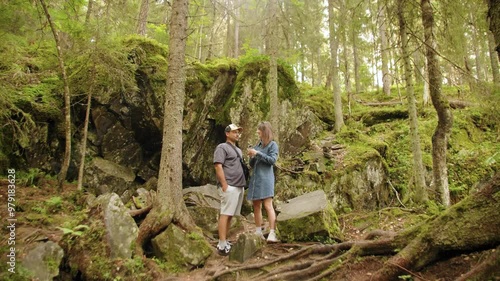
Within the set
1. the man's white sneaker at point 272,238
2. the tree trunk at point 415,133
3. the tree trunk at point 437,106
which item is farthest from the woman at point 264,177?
the tree trunk at point 415,133

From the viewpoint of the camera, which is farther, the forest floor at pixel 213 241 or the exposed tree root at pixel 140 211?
the exposed tree root at pixel 140 211

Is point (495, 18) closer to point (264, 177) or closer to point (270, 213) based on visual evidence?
point (264, 177)

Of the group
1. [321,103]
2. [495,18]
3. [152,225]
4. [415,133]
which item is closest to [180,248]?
[152,225]

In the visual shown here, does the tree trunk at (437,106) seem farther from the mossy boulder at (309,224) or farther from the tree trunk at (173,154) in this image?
the tree trunk at (173,154)

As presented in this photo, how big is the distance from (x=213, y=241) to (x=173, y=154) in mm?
2243

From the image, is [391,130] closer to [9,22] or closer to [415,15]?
[415,15]

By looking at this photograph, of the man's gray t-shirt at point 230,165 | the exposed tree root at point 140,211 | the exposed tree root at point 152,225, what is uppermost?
the man's gray t-shirt at point 230,165

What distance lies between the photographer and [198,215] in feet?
26.1

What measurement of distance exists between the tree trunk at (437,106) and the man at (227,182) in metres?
4.80

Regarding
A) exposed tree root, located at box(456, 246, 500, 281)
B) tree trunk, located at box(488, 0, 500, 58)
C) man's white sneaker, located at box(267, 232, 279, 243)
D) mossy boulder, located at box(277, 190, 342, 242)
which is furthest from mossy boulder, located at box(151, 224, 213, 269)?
tree trunk, located at box(488, 0, 500, 58)

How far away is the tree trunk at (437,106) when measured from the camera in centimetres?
685

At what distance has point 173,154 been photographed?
6.58 meters

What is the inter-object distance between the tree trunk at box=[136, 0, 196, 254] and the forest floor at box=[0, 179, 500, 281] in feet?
3.55

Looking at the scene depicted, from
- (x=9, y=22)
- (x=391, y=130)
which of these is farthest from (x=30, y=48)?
(x=391, y=130)
